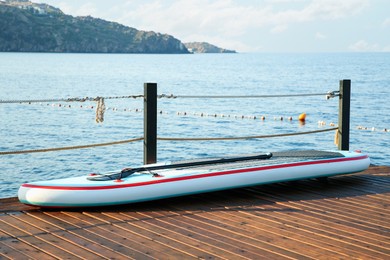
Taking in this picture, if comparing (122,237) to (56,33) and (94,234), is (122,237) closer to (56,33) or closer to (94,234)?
(94,234)

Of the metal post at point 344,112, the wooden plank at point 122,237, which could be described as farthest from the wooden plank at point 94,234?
the metal post at point 344,112

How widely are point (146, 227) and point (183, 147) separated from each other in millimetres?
18915

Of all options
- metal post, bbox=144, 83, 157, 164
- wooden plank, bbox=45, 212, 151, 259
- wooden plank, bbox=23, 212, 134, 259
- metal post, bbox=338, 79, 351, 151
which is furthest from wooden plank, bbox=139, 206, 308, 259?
metal post, bbox=338, 79, 351, 151

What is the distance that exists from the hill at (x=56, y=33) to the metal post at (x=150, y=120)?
161m

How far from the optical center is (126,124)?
31016 millimetres

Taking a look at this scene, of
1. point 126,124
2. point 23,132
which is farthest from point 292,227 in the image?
point 126,124

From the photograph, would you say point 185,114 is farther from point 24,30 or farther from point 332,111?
point 24,30

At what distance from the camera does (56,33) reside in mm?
174750

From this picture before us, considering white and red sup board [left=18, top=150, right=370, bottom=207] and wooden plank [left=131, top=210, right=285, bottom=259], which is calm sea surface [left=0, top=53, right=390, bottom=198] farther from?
wooden plank [left=131, top=210, right=285, bottom=259]

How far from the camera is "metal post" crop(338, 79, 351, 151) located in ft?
27.8

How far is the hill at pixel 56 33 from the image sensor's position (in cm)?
16525

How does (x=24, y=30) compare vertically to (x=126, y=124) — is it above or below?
above

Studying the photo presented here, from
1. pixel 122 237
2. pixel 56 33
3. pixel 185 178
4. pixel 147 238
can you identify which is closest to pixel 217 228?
pixel 147 238

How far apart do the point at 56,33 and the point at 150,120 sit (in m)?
174
